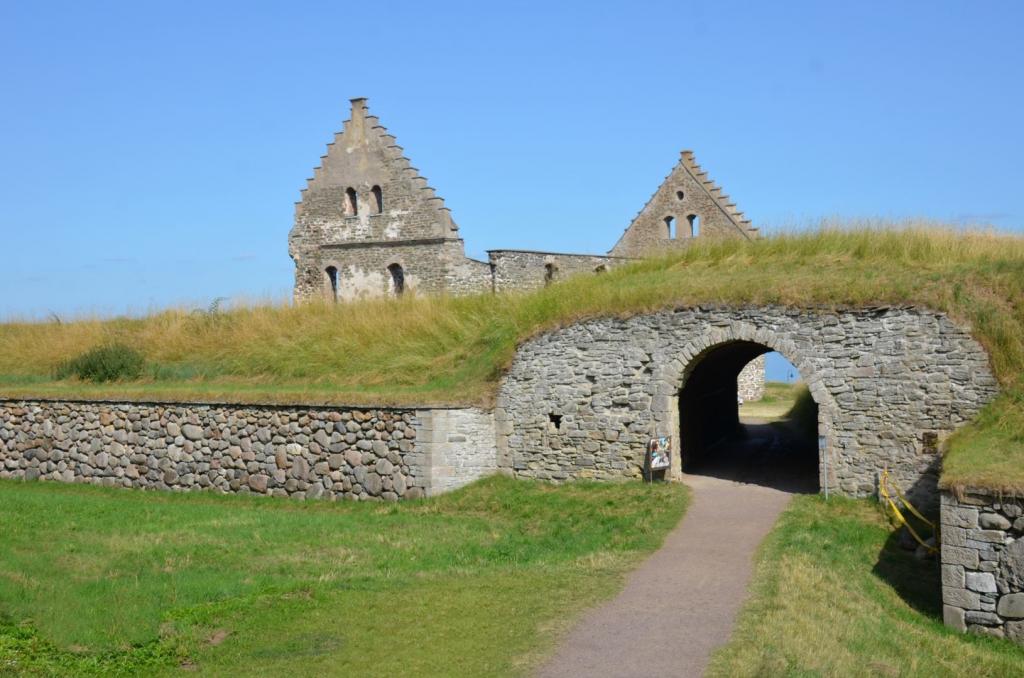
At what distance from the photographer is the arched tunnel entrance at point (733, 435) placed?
18578mm

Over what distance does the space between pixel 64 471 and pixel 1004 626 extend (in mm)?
18481

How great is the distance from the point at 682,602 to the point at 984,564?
→ 3.68 metres

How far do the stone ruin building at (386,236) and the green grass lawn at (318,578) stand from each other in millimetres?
15067

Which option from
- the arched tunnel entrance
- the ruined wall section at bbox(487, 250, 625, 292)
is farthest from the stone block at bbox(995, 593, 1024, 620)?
the ruined wall section at bbox(487, 250, 625, 292)

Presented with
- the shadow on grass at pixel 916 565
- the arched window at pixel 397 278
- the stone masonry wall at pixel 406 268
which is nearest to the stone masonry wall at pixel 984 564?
the shadow on grass at pixel 916 565

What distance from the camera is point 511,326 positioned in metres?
19.6

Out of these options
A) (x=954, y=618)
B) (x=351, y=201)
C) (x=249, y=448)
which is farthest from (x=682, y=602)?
(x=351, y=201)

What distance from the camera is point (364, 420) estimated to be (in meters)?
18.3

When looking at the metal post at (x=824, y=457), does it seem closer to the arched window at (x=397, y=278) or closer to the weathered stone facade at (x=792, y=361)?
the weathered stone facade at (x=792, y=361)

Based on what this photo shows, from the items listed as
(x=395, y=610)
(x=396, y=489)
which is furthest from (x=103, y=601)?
(x=396, y=489)

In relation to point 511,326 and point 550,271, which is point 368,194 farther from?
point 511,326

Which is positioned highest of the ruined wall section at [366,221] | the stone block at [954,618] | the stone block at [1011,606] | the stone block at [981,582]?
the ruined wall section at [366,221]

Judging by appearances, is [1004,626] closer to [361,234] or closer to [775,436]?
[775,436]

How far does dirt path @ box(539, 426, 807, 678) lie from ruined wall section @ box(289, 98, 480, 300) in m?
18.2
